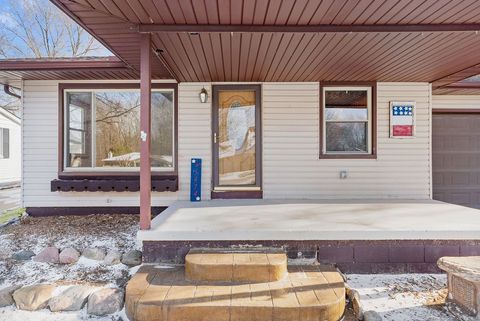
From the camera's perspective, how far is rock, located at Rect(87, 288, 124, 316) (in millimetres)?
2828

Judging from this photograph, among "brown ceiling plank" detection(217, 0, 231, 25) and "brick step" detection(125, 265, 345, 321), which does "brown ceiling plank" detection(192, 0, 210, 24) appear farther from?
"brick step" detection(125, 265, 345, 321)

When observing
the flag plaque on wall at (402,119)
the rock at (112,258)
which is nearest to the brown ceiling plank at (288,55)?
the flag plaque on wall at (402,119)

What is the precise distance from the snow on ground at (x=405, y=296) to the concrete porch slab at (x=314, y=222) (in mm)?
425

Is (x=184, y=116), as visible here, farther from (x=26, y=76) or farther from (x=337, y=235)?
(x=337, y=235)

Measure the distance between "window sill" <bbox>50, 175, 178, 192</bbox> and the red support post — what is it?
2071mm

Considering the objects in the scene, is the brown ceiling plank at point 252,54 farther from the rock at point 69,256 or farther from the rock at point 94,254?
the rock at point 69,256

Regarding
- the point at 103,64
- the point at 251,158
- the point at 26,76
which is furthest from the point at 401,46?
the point at 26,76

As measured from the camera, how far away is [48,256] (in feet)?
12.5

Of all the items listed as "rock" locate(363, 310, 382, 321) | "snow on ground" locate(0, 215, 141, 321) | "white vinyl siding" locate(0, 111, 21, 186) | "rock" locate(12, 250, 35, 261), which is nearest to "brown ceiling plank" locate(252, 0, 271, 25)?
"rock" locate(363, 310, 382, 321)

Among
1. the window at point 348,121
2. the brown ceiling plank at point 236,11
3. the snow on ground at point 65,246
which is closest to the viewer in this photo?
the snow on ground at point 65,246

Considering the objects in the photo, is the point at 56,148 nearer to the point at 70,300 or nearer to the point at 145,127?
the point at 145,127

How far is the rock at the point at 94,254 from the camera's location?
381cm

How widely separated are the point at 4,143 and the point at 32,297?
13.0m

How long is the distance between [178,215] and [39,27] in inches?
646
